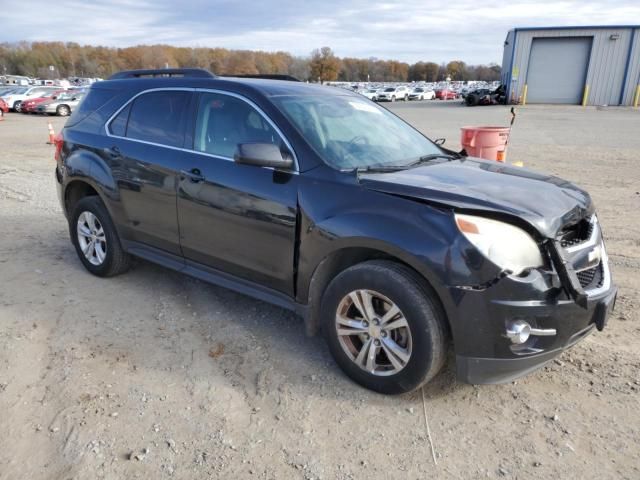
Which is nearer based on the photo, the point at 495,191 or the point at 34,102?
the point at 495,191

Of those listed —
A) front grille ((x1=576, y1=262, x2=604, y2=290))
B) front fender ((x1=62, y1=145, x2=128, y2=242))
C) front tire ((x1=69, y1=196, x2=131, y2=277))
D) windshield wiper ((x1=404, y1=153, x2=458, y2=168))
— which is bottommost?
front tire ((x1=69, y1=196, x2=131, y2=277))

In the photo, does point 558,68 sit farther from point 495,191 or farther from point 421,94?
point 495,191

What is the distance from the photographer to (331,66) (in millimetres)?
109562

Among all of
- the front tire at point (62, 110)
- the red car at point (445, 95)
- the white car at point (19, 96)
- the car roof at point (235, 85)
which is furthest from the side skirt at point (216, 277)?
the red car at point (445, 95)

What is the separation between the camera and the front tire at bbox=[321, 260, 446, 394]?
2.76 meters

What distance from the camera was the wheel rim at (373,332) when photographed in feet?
9.51

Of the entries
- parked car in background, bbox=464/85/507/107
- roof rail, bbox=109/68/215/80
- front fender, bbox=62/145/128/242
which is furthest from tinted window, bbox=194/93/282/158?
parked car in background, bbox=464/85/507/107

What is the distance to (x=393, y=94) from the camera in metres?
53.8

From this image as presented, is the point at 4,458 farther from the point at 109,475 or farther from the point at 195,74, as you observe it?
the point at 195,74

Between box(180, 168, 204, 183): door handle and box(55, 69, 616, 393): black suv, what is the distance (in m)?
0.01

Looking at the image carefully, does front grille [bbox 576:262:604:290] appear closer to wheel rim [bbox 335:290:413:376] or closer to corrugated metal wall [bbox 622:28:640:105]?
wheel rim [bbox 335:290:413:376]

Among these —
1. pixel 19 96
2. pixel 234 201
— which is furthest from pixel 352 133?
pixel 19 96

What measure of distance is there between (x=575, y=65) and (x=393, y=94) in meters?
22.2

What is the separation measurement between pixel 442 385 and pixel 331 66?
113 meters
